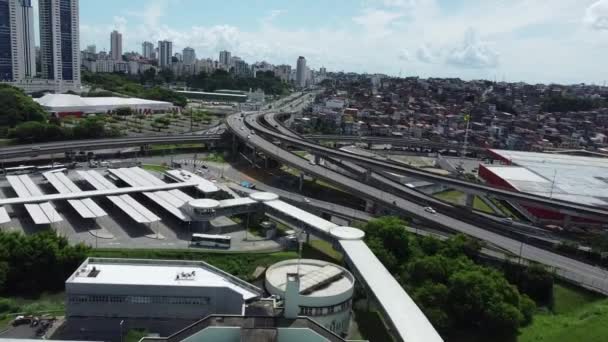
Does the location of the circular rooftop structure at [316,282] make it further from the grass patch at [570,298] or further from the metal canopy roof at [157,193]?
the grass patch at [570,298]

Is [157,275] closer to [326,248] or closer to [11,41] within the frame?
[326,248]

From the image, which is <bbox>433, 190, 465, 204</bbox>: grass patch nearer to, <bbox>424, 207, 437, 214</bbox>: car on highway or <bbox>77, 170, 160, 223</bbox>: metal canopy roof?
<bbox>424, 207, 437, 214</bbox>: car on highway

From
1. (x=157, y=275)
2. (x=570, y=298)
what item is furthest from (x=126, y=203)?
(x=570, y=298)

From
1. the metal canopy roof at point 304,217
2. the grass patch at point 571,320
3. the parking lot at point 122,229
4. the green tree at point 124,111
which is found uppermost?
the green tree at point 124,111

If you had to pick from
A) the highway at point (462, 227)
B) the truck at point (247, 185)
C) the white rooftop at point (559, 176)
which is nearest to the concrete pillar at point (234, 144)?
the highway at point (462, 227)

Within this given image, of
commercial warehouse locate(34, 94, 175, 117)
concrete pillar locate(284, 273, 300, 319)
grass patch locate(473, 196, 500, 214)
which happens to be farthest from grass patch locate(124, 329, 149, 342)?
commercial warehouse locate(34, 94, 175, 117)
